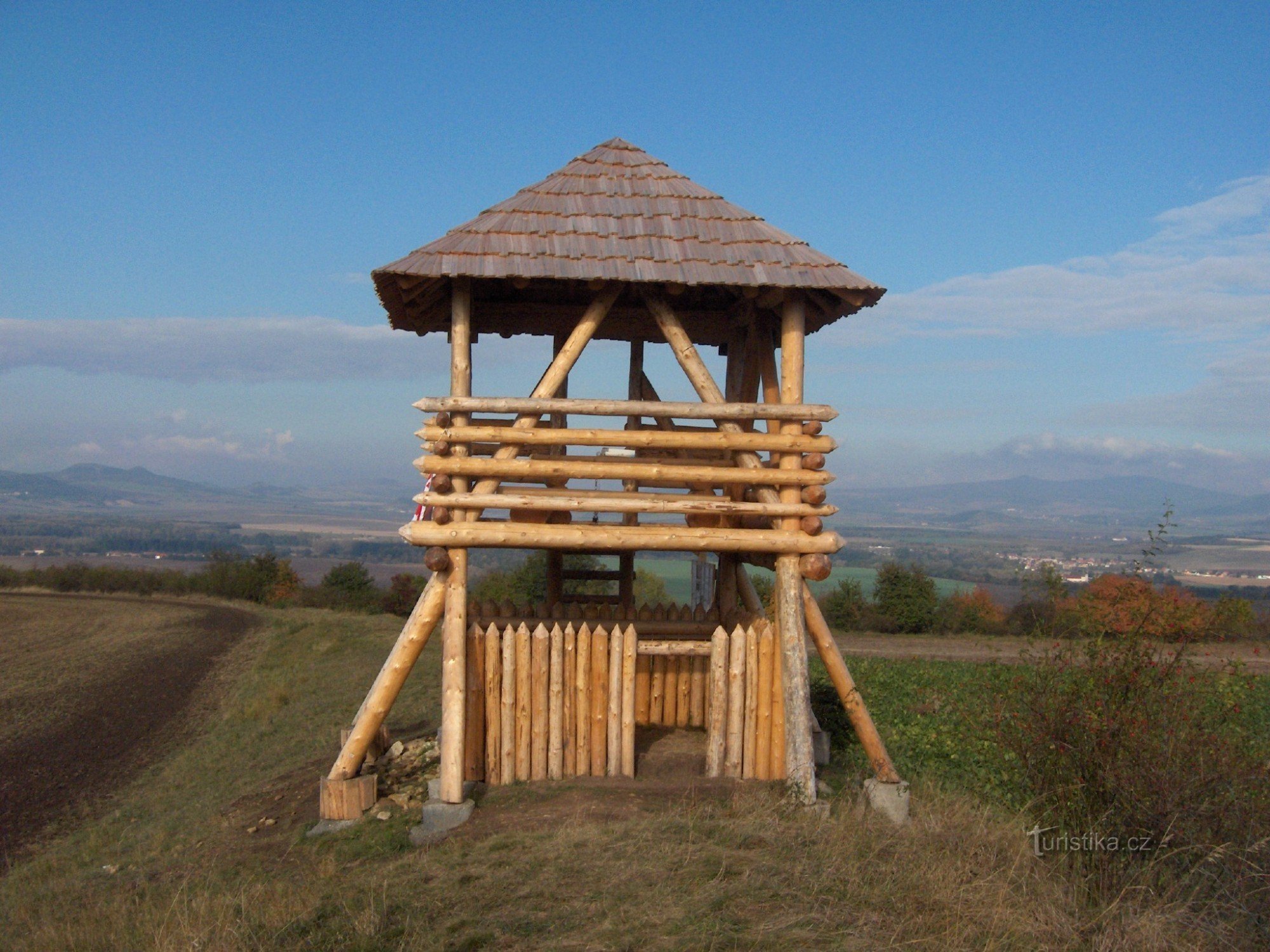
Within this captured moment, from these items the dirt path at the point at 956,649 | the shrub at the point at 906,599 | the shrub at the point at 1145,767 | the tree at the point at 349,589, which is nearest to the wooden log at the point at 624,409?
the shrub at the point at 1145,767

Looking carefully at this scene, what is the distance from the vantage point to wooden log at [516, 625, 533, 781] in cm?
872

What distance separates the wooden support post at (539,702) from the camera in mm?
8734

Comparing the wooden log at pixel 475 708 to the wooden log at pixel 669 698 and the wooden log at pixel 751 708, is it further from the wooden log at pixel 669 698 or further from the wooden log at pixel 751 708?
the wooden log at pixel 669 698

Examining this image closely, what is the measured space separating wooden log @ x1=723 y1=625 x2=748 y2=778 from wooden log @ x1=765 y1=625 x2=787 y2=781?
0.93 ft

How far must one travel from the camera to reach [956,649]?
2728 cm

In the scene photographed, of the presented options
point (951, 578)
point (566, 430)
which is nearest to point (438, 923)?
point (566, 430)

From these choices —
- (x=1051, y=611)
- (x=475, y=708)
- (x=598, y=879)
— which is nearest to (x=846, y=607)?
(x=1051, y=611)

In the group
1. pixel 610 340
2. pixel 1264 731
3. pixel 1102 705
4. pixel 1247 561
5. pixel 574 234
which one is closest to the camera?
pixel 1102 705

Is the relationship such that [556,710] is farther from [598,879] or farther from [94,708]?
[94,708]

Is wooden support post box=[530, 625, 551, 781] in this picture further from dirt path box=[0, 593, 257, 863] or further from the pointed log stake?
dirt path box=[0, 593, 257, 863]

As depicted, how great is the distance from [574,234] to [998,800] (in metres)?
6.25

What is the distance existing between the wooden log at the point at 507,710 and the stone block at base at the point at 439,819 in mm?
617

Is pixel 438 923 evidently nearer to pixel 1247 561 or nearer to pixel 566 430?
pixel 566 430

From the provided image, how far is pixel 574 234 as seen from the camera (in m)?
8.87
